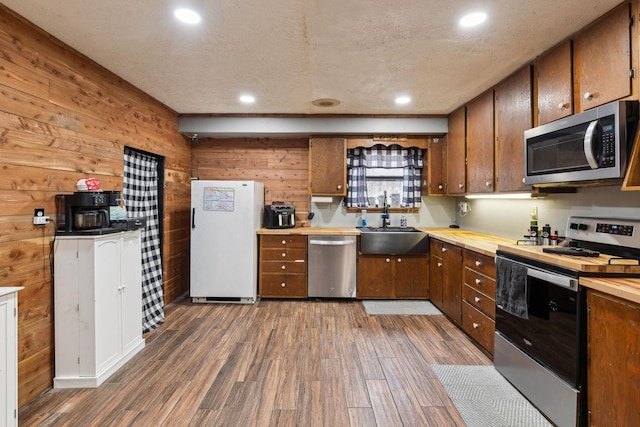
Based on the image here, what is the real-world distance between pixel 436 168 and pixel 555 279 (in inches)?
107

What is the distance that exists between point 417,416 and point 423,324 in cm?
154

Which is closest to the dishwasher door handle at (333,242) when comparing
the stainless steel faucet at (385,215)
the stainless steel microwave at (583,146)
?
the stainless steel faucet at (385,215)

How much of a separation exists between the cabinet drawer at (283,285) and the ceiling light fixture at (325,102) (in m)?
2.13

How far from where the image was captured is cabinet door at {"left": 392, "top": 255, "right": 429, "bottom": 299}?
4062 millimetres

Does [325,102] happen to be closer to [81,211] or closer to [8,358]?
[81,211]

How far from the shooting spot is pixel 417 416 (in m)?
1.92

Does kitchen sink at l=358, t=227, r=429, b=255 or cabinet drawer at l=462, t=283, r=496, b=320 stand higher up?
kitchen sink at l=358, t=227, r=429, b=255

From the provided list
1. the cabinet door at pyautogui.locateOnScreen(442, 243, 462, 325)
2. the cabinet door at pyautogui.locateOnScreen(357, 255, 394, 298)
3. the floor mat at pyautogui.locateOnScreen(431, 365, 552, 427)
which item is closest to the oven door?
the floor mat at pyautogui.locateOnScreen(431, 365, 552, 427)

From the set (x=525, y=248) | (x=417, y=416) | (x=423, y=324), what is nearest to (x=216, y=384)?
(x=417, y=416)

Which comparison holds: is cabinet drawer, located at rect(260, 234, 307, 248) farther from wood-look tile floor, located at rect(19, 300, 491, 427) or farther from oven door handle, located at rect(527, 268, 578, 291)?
oven door handle, located at rect(527, 268, 578, 291)

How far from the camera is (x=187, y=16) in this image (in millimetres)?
1965

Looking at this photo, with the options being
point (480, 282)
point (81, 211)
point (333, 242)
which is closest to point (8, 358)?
point (81, 211)

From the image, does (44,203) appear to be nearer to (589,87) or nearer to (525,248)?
(525,248)

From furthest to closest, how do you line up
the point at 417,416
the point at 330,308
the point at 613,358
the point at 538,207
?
the point at 330,308
the point at 538,207
the point at 417,416
the point at 613,358
